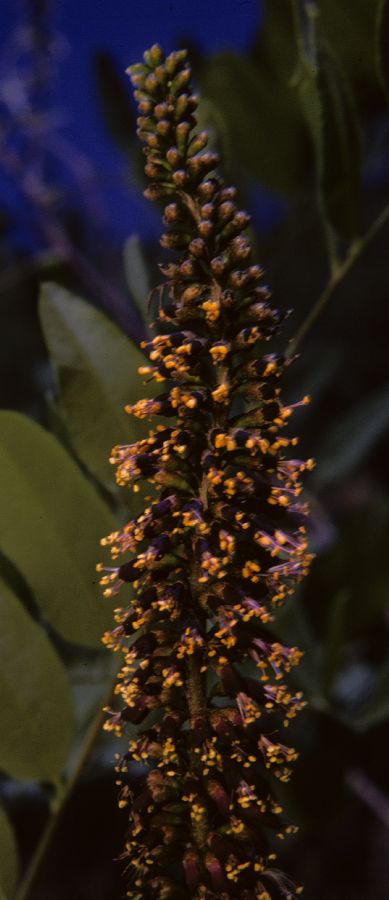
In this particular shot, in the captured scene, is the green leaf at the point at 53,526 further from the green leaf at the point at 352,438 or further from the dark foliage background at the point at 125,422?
the green leaf at the point at 352,438

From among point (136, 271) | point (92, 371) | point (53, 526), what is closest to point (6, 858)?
point (53, 526)

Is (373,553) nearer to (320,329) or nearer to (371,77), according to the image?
(371,77)

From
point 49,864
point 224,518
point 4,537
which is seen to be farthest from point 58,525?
point 49,864

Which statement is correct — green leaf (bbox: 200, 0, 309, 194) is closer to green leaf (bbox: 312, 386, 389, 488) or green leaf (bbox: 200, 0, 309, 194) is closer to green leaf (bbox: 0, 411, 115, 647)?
green leaf (bbox: 312, 386, 389, 488)

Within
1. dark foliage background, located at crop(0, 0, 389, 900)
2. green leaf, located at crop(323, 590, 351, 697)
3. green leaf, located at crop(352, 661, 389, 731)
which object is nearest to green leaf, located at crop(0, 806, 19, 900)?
dark foliage background, located at crop(0, 0, 389, 900)

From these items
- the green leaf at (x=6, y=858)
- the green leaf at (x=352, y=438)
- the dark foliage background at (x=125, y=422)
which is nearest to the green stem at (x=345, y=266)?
the dark foliage background at (x=125, y=422)

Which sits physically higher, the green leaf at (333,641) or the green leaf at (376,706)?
the green leaf at (333,641)
